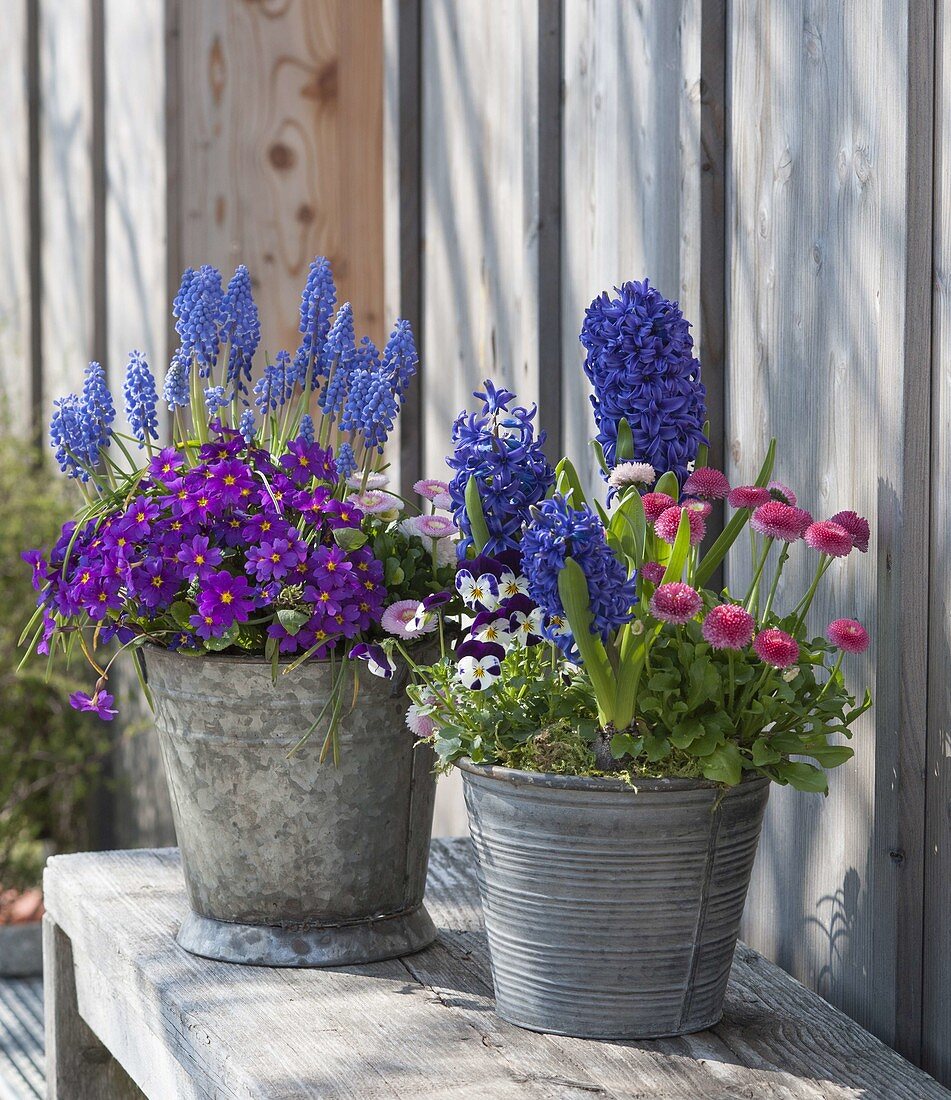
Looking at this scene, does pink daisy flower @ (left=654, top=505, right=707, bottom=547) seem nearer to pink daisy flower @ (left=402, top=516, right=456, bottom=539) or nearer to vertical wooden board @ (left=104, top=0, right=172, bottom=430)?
pink daisy flower @ (left=402, top=516, right=456, bottom=539)

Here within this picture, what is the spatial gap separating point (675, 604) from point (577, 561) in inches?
3.2

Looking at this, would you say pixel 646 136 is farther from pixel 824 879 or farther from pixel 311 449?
pixel 824 879

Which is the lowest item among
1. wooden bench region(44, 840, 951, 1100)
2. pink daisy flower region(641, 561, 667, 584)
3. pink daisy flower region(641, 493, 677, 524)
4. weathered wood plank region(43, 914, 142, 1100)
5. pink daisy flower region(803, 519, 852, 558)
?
weathered wood plank region(43, 914, 142, 1100)

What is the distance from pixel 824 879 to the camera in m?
1.45

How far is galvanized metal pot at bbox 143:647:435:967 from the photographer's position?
141cm

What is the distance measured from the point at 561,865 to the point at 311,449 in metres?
0.51

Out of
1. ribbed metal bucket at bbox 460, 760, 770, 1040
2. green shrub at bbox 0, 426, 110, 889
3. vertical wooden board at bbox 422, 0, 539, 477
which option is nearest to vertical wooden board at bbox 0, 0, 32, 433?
green shrub at bbox 0, 426, 110, 889

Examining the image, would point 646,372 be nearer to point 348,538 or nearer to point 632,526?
point 632,526

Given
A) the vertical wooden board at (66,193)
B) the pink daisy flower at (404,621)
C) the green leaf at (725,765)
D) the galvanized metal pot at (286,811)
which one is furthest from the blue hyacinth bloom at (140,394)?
the vertical wooden board at (66,193)

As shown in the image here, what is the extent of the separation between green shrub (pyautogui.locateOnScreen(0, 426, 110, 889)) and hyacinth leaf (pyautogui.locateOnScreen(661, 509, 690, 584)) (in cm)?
252

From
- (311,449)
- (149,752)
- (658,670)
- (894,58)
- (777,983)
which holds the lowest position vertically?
(149,752)

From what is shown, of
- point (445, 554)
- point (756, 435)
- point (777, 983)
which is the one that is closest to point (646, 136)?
point (756, 435)

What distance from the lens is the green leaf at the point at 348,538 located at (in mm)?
1371

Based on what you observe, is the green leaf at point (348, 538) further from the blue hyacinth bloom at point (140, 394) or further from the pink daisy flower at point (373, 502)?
the blue hyacinth bloom at point (140, 394)
